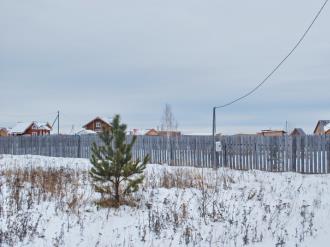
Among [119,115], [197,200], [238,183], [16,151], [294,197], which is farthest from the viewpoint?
[16,151]

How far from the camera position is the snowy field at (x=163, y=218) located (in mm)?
4992

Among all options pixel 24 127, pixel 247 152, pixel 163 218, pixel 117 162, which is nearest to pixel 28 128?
pixel 24 127

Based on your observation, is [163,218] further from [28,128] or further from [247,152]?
[28,128]

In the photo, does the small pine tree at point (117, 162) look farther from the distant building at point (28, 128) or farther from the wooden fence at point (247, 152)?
the distant building at point (28, 128)

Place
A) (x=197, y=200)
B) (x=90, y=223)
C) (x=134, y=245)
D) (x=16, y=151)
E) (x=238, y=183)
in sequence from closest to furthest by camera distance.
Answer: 1. (x=134, y=245)
2. (x=90, y=223)
3. (x=197, y=200)
4. (x=238, y=183)
5. (x=16, y=151)

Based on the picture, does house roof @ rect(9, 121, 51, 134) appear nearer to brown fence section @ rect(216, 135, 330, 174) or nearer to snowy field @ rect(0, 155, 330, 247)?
brown fence section @ rect(216, 135, 330, 174)

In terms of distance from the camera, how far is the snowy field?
16.4 ft

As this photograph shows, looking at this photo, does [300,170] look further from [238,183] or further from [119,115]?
[119,115]

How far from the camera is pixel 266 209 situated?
6.67 m

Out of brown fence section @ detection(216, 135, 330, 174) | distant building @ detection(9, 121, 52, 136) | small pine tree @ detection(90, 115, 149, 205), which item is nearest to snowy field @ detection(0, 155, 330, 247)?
small pine tree @ detection(90, 115, 149, 205)

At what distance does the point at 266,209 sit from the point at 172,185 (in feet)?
8.78

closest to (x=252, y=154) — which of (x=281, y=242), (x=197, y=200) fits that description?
(x=197, y=200)

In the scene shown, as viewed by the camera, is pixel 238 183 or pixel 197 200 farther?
pixel 238 183

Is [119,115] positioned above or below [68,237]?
above
